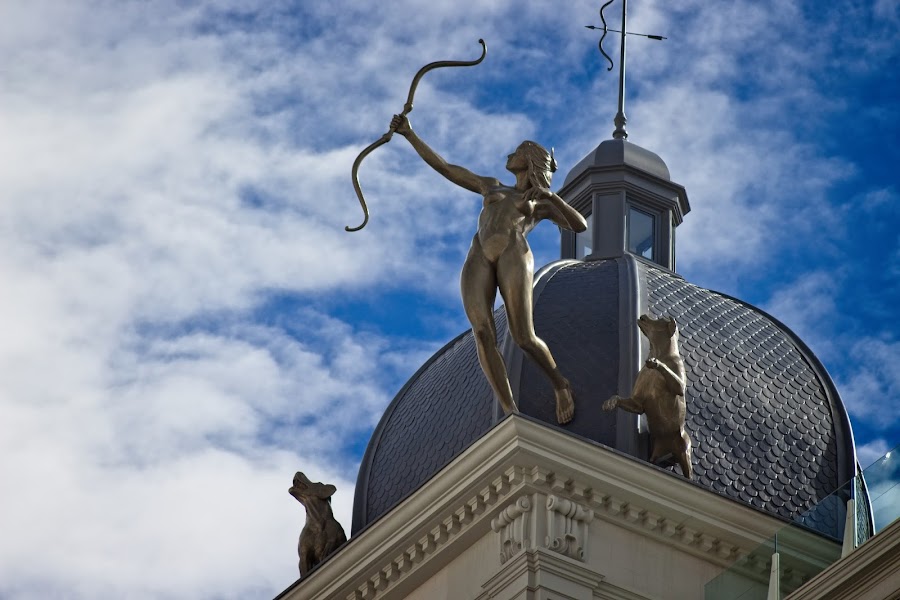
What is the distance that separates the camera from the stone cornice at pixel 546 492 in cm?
2761

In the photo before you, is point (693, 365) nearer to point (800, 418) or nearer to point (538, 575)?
point (800, 418)

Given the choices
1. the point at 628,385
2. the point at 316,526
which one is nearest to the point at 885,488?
the point at 628,385

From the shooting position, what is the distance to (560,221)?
29031mm

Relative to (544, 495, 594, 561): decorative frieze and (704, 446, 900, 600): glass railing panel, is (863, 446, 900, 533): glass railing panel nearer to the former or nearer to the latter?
(704, 446, 900, 600): glass railing panel

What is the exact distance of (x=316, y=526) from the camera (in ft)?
104

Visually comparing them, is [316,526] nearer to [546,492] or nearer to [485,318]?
[485,318]

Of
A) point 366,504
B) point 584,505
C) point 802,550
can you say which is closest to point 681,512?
point 584,505

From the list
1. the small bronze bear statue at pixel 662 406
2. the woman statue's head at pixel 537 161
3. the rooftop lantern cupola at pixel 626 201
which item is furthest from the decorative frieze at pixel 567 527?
the rooftop lantern cupola at pixel 626 201

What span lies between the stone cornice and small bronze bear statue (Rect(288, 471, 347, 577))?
220cm

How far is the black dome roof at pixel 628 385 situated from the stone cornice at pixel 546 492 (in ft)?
3.52

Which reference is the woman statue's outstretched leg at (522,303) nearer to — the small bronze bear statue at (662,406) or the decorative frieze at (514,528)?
the small bronze bear statue at (662,406)

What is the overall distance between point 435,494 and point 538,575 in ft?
6.57

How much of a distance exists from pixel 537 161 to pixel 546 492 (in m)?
4.09

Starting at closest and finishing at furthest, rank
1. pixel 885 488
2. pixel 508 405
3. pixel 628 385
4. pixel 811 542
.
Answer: pixel 885 488 < pixel 811 542 < pixel 508 405 < pixel 628 385
